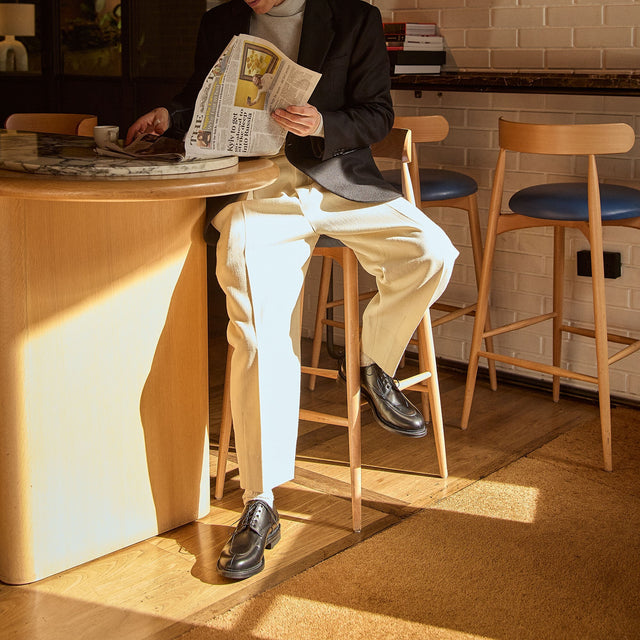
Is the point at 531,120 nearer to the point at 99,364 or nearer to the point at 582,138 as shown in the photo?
the point at 582,138

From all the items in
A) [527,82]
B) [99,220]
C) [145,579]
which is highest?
[527,82]

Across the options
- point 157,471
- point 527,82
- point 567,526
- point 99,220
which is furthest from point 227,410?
point 527,82

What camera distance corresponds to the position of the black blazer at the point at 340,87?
2.28 meters

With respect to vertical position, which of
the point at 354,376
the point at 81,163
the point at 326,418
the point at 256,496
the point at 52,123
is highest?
the point at 52,123

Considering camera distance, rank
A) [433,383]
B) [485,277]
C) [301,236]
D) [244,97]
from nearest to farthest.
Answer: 1. [244,97]
2. [301,236]
3. [433,383]
4. [485,277]

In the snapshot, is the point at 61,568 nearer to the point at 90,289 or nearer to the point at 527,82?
the point at 90,289

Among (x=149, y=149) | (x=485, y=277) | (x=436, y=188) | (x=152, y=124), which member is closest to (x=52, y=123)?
(x=152, y=124)

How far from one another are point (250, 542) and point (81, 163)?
36.7 inches

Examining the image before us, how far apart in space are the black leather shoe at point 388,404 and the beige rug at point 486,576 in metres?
0.23

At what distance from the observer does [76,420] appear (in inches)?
81.8

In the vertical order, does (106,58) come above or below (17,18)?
below

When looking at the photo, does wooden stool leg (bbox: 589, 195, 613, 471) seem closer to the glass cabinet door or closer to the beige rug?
the beige rug

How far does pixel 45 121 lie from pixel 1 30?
5.56ft

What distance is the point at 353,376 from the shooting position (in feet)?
7.59
